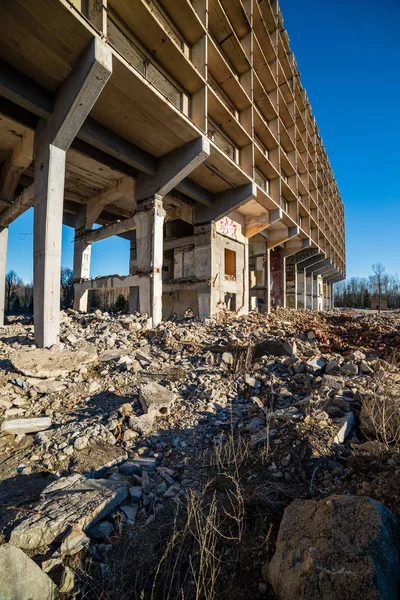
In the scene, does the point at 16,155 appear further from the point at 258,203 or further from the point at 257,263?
the point at 257,263

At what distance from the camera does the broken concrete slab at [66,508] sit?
1673mm

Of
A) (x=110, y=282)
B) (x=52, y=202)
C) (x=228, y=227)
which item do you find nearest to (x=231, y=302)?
(x=228, y=227)

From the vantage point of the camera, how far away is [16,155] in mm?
7250

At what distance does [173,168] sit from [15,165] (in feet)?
14.1

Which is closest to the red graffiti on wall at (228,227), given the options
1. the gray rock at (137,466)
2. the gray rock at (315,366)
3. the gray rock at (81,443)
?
the gray rock at (315,366)

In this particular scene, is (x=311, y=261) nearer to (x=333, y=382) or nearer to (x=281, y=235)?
(x=281, y=235)

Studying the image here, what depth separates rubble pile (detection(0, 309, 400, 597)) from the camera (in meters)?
1.85

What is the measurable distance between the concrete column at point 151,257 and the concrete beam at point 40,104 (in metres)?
1.46

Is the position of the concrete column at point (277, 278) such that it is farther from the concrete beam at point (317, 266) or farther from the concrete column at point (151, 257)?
the concrete column at point (151, 257)

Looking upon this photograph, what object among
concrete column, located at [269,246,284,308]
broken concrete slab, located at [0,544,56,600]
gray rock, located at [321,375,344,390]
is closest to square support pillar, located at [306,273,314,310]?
concrete column, located at [269,246,284,308]

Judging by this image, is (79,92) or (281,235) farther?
(281,235)

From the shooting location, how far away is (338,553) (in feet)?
4.11

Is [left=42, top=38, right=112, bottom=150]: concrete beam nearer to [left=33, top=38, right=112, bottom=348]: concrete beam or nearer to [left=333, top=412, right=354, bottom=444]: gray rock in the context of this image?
[left=33, top=38, right=112, bottom=348]: concrete beam

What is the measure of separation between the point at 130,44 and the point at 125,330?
678cm
